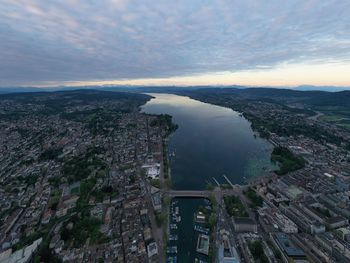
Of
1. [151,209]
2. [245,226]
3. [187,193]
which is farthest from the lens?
[187,193]

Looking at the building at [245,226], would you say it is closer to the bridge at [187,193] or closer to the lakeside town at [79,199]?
the bridge at [187,193]

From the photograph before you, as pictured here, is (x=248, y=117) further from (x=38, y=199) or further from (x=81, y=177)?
(x=38, y=199)

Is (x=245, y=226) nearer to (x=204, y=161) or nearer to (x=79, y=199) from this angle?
(x=79, y=199)

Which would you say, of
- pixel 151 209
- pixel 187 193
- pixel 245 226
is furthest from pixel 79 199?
pixel 245 226

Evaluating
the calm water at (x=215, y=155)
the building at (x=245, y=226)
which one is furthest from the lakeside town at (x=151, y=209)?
the calm water at (x=215, y=155)

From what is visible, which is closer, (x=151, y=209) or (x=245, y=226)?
(x=245, y=226)

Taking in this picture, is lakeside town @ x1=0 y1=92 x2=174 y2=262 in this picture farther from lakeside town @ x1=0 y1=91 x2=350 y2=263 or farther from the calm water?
the calm water

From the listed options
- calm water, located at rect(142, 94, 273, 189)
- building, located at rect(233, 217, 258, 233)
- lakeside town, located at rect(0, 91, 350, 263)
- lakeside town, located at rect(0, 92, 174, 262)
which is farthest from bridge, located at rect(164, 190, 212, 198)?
building, located at rect(233, 217, 258, 233)

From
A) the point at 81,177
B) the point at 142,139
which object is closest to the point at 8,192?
the point at 81,177
